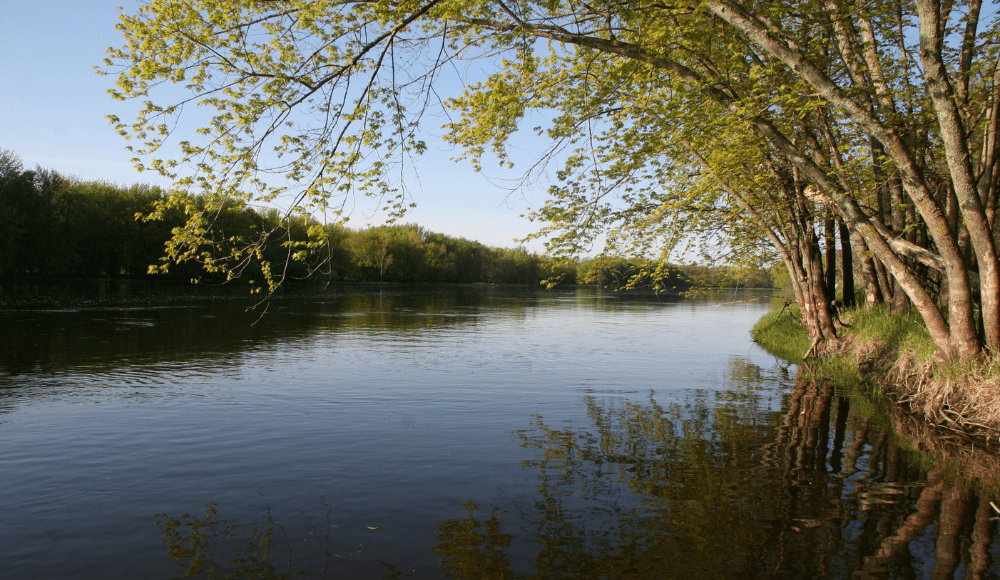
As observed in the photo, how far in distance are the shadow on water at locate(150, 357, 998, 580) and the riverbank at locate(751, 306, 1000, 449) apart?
99 centimetres

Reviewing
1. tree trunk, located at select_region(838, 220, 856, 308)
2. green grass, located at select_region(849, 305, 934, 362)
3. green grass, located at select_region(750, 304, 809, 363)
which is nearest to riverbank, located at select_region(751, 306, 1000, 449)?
green grass, located at select_region(849, 305, 934, 362)

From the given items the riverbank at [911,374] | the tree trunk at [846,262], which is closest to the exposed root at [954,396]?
the riverbank at [911,374]

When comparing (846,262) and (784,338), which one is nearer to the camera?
(846,262)

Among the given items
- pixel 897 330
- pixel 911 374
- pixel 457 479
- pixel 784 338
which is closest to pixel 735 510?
pixel 457 479

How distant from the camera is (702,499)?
23.9 ft

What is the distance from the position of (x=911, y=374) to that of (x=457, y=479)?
10745mm

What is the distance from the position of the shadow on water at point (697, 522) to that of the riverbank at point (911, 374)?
0.99 meters

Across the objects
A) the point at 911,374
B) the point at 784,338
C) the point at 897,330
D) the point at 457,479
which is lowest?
the point at 457,479

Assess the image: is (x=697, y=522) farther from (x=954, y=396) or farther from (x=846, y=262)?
(x=846, y=262)

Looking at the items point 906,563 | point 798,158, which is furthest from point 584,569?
point 798,158

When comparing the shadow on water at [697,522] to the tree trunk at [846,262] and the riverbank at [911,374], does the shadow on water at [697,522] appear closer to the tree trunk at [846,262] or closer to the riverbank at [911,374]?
the riverbank at [911,374]

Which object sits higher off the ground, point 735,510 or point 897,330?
point 897,330

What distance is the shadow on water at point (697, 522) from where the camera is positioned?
5609mm

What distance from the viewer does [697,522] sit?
6.60 m
